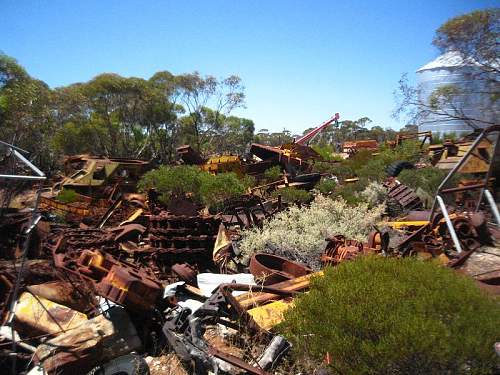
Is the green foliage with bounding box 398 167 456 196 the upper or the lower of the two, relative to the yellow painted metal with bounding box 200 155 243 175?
lower

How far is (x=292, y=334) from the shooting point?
312 centimetres

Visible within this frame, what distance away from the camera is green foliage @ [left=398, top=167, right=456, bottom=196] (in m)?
13.3

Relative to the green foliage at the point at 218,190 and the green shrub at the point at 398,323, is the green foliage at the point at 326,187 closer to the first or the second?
the green foliage at the point at 218,190

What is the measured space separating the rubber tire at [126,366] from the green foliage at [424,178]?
11275 millimetres

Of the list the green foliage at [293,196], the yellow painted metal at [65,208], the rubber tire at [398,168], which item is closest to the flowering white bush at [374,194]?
the green foliage at [293,196]

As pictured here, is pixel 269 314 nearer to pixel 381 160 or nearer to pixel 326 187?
pixel 326 187

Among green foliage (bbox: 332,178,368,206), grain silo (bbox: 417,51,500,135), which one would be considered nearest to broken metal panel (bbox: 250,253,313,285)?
green foliage (bbox: 332,178,368,206)

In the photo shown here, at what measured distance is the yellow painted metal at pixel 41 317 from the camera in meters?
4.32

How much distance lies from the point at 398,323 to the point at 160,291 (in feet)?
9.15

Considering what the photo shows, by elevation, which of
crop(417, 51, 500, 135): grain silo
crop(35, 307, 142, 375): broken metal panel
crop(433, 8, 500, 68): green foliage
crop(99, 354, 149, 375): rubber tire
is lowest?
crop(99, 354, 149, 375): rubber tire

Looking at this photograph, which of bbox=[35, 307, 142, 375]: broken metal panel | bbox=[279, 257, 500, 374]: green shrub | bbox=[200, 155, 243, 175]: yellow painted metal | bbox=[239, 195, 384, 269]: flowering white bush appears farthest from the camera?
bbox=[200, 155, 243, 175]: yellow painted metal

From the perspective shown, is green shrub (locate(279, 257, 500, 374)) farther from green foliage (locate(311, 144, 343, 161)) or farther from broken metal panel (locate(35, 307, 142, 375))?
green foliage (locate(311, 144, 343, 161))

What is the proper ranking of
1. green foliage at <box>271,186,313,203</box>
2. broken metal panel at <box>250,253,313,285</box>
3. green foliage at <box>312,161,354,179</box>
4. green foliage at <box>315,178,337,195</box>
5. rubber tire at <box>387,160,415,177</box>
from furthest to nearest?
green foliage at <box>312,161,354,179</box>, rubber tire at <box>387,160,415,177</box>, green foliage at <box>315,178,337,195</box>, green foliage at <box>271,186,313,203</box>, broken metal panel at <box>250,253,313,285</box>

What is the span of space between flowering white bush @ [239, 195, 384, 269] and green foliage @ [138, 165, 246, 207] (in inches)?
91.4
